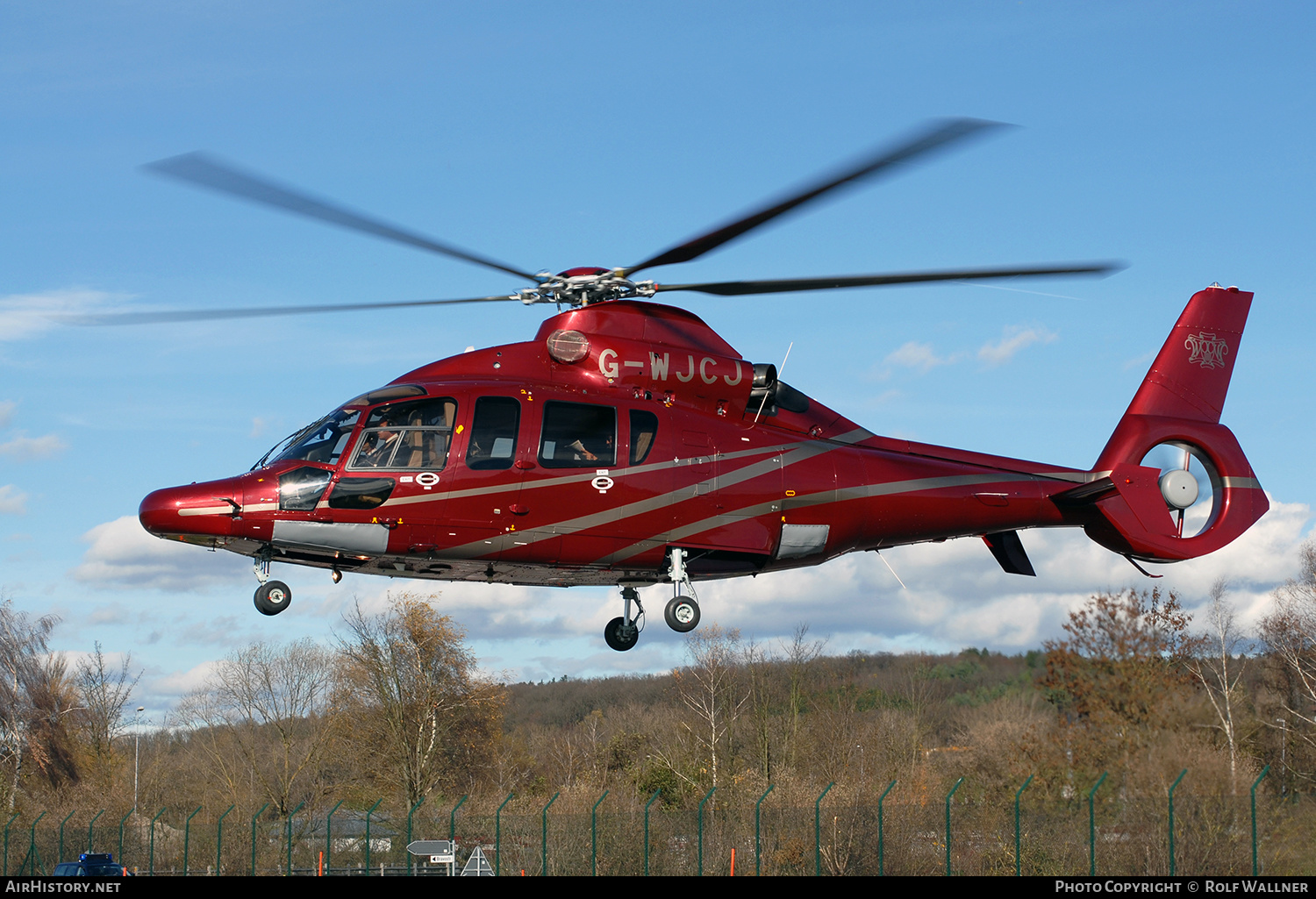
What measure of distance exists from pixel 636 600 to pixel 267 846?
51.2 ft

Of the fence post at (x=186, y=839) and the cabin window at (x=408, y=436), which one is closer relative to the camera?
the cabin window at (x=408, y=436)

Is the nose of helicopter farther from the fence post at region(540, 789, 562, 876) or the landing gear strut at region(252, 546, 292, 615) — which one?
the fence post at region(540, 789, 562, 876)

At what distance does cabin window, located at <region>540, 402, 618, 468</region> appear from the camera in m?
16.0

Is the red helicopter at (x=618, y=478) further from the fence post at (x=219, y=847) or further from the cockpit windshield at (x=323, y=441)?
the fence post at (x=219, y=847)

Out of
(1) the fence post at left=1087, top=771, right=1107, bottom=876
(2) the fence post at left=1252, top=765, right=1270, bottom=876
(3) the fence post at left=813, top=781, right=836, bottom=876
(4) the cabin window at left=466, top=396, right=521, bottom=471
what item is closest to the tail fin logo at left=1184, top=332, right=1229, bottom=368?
(2) the fence post at left=1252, top=765, right=1270, bottom=876

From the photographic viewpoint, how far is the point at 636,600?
1797 cm

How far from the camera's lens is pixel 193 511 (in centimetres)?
1490

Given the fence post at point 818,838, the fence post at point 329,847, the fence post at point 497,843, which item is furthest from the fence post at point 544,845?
the fence post at point 818,838

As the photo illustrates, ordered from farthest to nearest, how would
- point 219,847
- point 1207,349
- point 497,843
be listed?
1. point 219,847
2. point 497,843
3. point 1207,349

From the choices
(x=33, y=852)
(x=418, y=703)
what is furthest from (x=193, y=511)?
(x=418, y=703)

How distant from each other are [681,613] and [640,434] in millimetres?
2491

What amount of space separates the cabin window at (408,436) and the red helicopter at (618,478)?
0.07ft

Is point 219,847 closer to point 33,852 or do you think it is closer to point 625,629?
point 33,852

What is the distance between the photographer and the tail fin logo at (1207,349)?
2189cm
